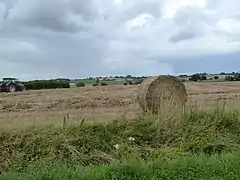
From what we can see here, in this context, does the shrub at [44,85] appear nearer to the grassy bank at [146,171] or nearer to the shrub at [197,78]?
the shrub at [197,78]

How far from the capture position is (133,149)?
30.3 ft

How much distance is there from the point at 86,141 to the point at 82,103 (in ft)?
34.4

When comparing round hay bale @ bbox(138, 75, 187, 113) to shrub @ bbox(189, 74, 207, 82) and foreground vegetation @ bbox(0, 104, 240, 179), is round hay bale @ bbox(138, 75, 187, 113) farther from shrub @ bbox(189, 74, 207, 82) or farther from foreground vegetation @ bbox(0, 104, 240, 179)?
shrub @ bbox(189, 74, 207, 82)

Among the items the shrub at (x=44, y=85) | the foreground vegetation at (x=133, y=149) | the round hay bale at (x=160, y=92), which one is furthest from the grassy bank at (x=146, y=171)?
the shrub at (x=44, y=85)

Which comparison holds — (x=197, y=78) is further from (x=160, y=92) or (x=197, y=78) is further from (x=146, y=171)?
(x=146, y=171)

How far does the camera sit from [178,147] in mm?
9562

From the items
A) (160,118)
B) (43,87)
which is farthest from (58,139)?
(43,87)

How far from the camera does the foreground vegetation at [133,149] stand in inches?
298

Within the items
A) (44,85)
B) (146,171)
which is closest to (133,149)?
(146,171)

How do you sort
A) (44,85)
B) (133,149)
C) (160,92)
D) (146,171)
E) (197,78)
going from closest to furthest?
(146,171) < (133,149) < (160,92) < (44,85) < (197,78)

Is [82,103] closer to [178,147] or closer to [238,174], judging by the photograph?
[178,147]

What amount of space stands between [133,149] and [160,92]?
437 centimetres

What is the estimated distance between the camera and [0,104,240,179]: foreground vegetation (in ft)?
24.8

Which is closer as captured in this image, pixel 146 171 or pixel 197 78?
pixel 146 171
